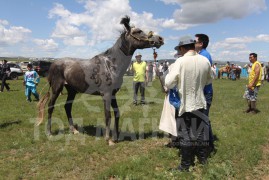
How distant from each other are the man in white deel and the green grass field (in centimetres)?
64

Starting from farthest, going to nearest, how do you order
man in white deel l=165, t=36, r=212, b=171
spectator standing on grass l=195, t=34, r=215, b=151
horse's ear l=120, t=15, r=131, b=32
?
horse's ear l=120, t=15, r=131, b=32 < spectator standing on grass l=195, t=34, r=215, b=151 < man in white deel l=165, t=36, r=212, b=171

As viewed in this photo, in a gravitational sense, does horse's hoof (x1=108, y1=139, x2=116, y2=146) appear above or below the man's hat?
below

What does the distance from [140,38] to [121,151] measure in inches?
110

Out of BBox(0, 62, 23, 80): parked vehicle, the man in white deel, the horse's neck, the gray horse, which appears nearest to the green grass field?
the man in white deel

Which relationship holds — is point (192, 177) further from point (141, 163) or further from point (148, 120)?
point (148, 120)

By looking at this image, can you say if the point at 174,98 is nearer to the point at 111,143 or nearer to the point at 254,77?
the point at 111,143

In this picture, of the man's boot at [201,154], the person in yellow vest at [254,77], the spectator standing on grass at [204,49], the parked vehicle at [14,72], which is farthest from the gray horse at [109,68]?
the parked vehicle at [14,72]

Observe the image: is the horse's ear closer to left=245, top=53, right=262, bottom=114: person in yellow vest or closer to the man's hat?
the man's hat

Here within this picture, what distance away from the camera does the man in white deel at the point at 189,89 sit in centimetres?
521

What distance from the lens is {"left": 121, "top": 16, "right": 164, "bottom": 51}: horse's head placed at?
7.06 m

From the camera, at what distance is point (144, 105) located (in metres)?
13.6

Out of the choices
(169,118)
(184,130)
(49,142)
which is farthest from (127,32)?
(49,142)

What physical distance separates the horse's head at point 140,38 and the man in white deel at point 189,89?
136cm

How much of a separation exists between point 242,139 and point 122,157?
3.36 meters
